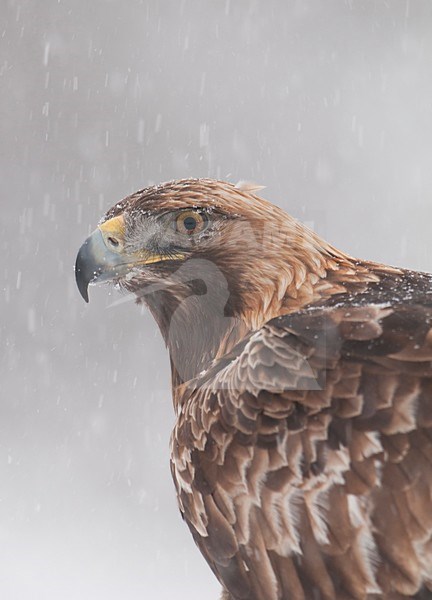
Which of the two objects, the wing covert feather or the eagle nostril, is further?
the eagle nostril

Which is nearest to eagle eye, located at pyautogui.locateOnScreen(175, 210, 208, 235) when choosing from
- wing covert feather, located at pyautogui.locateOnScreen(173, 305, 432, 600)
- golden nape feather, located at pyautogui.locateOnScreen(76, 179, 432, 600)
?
golden nape feather, located at pyautogui.locateOnScreen(76, 179, 432, 600)

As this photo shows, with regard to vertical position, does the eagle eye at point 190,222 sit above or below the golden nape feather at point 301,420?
above

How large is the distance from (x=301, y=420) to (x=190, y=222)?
0.92 metres

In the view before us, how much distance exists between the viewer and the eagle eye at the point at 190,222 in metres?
2.63

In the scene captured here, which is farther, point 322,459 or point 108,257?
point 108,257

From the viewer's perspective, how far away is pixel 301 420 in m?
2.03

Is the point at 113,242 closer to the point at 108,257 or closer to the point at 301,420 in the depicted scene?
the point at 108,257

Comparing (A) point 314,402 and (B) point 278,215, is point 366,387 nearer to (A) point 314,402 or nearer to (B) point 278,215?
(A) point 314,402

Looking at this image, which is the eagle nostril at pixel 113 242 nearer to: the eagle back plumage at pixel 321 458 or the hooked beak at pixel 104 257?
the hooked beak at pixel 104 257

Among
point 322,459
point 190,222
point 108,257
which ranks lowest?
point 322,459

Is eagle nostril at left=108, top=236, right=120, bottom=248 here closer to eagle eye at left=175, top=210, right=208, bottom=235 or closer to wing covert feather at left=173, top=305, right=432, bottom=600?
eagle eye at left=175, top=210, right=208, bottom=235

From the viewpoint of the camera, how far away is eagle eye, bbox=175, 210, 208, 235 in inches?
104

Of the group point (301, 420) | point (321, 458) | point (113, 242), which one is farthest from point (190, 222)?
point (321, 458)

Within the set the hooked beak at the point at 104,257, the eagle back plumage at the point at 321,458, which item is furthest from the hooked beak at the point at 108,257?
the eagle back plumage at the point at 321,458
